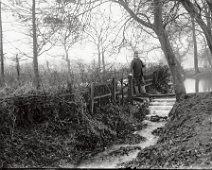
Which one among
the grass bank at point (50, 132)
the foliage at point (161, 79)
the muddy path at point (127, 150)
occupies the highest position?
the foliage at point (161, 79)

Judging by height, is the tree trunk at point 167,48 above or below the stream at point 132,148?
above

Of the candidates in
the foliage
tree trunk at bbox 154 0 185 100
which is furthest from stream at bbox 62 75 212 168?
the foliage

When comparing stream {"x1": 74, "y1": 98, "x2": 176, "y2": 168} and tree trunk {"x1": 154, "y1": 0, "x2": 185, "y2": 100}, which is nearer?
stream {"x1": 74, "y1": 98, "x2": 176, "y2": 168}

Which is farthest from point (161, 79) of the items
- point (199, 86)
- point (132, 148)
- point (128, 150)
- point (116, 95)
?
point (128, 150)

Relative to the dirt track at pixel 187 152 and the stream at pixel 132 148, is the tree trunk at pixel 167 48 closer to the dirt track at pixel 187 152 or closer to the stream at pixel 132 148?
the stream at pixel 132 148

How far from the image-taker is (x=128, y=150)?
791cm

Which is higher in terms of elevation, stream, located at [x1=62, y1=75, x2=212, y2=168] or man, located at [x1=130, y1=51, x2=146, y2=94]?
man, located at [x1=130, y1=51, x2=146, y2=94]

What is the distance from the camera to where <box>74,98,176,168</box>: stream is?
A: 276 inches

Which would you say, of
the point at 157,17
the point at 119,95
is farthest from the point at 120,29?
the point at 119,95

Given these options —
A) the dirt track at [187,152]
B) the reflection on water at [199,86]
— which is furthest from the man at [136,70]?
the reflection on water at [199,86]

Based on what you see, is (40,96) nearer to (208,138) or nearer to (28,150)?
(28,150)

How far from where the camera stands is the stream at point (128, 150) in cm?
700

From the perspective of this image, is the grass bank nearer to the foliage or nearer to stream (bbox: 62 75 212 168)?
stream (bbox: 62 75 212 168)

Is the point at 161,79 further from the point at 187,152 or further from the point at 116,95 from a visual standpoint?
the point at 187,152
